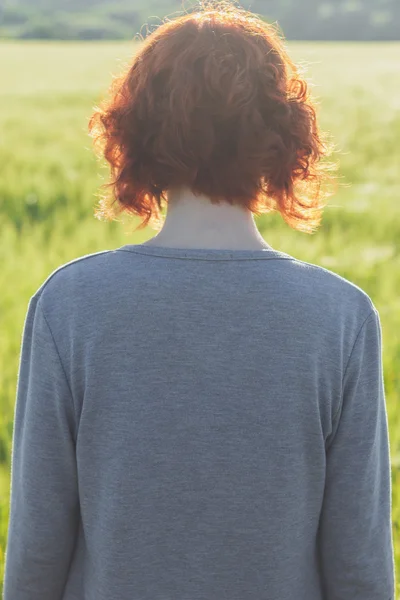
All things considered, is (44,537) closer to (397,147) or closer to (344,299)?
(344,299)

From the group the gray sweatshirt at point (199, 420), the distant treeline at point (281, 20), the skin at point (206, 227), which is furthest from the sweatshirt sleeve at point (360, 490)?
the distant treeline at point (281, 20)

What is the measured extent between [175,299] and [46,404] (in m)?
0.24

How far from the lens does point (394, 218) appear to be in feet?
17.2

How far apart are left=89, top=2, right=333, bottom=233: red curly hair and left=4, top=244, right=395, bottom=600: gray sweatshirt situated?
0.12 metres

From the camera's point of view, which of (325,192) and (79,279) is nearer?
(79,279)

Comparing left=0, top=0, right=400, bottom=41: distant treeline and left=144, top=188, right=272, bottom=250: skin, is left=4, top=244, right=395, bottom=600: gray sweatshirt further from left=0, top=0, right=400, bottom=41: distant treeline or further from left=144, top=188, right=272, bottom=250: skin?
left=0, top=0, right=400, bottom=41: distant treeline

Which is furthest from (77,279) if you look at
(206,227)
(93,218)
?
(93,218)

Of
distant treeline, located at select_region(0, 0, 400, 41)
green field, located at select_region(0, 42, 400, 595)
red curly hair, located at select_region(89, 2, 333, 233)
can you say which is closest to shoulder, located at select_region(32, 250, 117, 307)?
red curly hair, located at select_region(89, 2, 333, 233)

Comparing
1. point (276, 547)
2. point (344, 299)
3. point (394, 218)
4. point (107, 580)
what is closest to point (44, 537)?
point (107, 580)

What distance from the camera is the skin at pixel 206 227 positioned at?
3.57 feet

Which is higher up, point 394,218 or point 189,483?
point 189,483

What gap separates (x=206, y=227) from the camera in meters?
1.10

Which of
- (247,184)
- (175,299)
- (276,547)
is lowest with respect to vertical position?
(276,547)

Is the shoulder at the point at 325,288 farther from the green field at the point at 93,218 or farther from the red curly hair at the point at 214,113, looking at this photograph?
the green field at the point at 93,218
